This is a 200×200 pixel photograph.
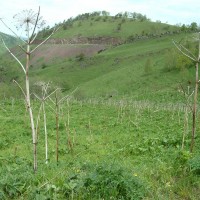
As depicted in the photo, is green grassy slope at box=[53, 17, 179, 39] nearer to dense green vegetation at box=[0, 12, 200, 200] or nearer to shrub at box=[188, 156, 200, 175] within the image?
dense green vegetation at box=[0, 12, 200, 200]

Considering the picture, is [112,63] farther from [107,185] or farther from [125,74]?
[107,185]

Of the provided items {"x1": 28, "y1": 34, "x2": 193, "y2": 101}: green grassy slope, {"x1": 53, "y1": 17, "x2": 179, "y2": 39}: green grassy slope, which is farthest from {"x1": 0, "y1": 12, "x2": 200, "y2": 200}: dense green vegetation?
{"x1": 53, "y1": 17, "x2": 179, "y2": 39}: green grassy slope

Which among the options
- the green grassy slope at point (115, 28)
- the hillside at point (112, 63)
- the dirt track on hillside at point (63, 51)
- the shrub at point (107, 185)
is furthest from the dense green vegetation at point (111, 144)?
the green grassy slope at point (115, 28)

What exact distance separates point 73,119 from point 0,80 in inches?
1483

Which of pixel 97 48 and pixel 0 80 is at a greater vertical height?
pixel 97 48

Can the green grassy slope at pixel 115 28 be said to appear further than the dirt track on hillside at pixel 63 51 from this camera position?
Yes

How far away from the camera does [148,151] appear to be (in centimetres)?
1188

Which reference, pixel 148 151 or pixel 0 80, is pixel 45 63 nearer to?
pixel 0 80

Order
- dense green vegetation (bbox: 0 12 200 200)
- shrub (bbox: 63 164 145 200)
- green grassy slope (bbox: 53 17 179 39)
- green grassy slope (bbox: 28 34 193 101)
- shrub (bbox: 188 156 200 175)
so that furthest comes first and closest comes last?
green grassy slope (bbox: 53 17 179 39) → green grassy slope (bbox: 28 34 193 101) → shrub (bbox: 188 156 200 175) → dense green vegetation (bbox: 0 12 200 200) → shrub (bbox: 63 164 145 200)

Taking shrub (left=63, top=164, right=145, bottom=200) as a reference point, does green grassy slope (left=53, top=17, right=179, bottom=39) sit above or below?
above

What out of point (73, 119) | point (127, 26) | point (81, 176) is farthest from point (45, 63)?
point (81, 176)

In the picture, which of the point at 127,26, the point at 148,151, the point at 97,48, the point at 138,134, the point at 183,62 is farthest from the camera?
the point at 127,26

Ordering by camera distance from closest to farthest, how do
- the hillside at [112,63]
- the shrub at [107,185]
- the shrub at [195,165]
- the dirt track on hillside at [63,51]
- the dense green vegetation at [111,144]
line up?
the shrub at [107,185]
the dense green vegetation at [111,144]
the shrub at [195,165]
the hillside at [112,63]
the dirt track on hillside at [63,51]

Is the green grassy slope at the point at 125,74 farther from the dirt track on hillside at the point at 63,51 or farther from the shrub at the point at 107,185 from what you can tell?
the shrub at the point at 107,185
